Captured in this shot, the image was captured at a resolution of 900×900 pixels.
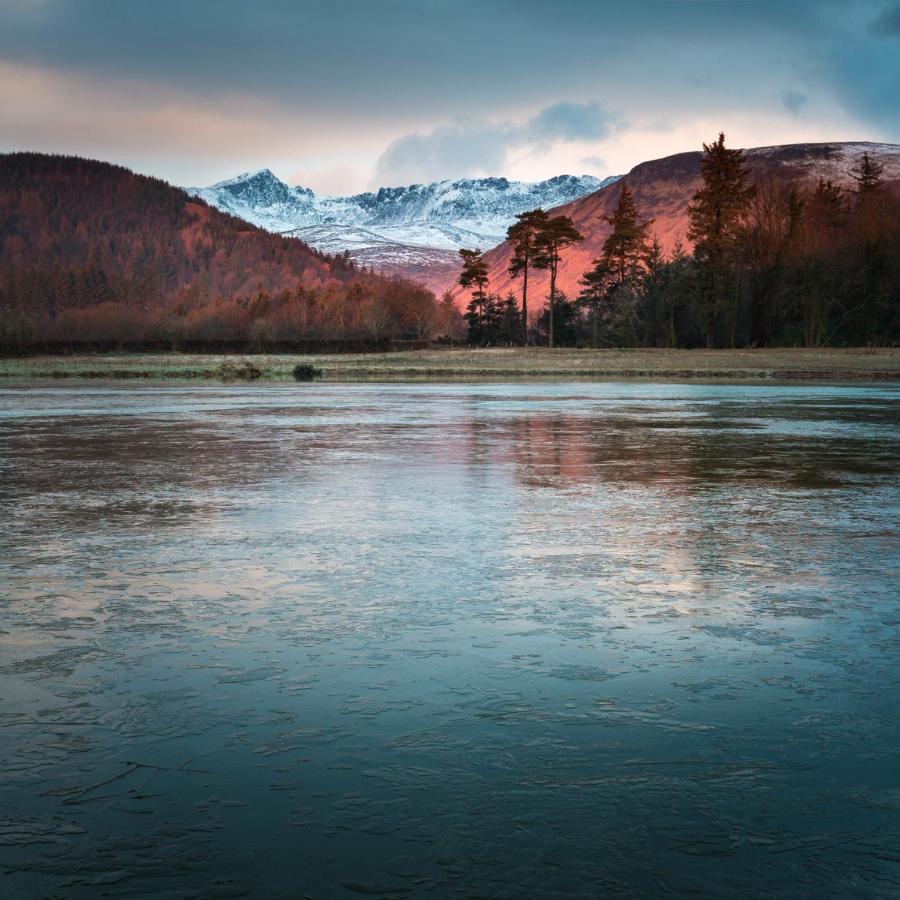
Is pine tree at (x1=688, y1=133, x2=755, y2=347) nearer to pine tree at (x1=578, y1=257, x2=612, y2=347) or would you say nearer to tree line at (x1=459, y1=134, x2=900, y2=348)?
tree line at (x1=459, y1=134, x2=900, y2=348)

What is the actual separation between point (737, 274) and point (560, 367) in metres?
25.5

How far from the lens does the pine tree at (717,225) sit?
81.1 metres

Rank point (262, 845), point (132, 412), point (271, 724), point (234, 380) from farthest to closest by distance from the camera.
A: point (234, 380) < point (132, 412) < point (271, 724) < point (262, 845)

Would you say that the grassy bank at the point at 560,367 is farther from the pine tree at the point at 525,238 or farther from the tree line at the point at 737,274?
the pine tree at the point at 525,238

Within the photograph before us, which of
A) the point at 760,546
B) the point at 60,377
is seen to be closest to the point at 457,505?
the point at 760,546

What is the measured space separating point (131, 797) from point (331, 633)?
2.64 m

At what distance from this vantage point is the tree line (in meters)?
75.8

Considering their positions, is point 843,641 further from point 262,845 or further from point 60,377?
point 60,377

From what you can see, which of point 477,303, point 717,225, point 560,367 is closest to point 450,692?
point 560,367

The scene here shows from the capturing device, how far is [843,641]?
676 centimetres

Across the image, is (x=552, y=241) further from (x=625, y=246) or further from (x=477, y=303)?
(x=477, y=303)

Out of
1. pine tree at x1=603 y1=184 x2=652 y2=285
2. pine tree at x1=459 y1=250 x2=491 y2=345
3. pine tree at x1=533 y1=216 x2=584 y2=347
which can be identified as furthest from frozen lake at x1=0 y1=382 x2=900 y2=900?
pine tree at x1=459 y1=250 x2=491 y2=345

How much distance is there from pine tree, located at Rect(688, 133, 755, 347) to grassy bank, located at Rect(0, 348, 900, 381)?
8.91 meters

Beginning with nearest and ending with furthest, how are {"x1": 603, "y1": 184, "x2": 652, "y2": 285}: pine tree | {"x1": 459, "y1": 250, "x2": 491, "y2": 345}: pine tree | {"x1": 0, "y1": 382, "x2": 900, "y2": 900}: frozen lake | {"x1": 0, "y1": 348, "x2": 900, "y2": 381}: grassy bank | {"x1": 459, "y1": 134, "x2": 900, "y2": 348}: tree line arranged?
{"x1": 0, "y1": 382, "x2": 900, "y2": 900}: frozen lake < {"x1": 0, "y1": 348, "x2": 900, "y2": 381}: grassy bank < {"x1": 459, "y1": 134, "x2": 900, "y2": 348}: tree line < {"x1": 603, "y1": 184, "x2": 652, "y2": 285}: pine tree < {"x1": 459, "y1": 250, "x2": 491, "y2": 345}: pine tree
